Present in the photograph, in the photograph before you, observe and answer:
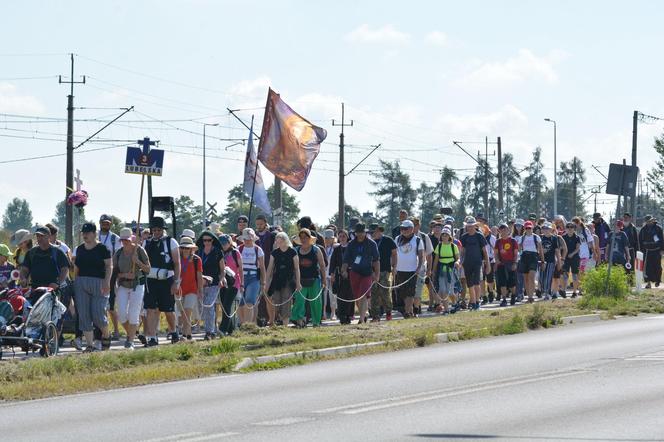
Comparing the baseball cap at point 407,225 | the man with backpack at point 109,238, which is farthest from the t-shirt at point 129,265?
the baseball cap at point 407,225

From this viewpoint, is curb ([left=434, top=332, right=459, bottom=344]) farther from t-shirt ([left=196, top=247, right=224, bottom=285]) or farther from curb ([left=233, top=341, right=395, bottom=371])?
t-shirt ([left=196, top=247, right=224, bottom=285])

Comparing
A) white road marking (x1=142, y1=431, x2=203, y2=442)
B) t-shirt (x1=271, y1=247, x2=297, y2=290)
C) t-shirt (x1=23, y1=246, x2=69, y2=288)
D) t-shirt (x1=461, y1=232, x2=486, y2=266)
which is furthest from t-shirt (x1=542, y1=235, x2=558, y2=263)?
white road marking (x1=142, y1=431, x2=203, y2=442)

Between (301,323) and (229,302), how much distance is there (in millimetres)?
1704

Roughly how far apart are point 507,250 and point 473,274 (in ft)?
7.26

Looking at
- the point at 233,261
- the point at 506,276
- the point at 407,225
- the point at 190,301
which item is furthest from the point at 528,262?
the point at 190,301

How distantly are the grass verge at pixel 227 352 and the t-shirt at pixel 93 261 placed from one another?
57.6 inches

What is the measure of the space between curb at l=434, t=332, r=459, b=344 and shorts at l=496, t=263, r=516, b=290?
25.2ft

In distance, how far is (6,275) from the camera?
60.6ft

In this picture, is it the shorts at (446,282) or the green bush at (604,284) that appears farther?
the green bush at (604,284)

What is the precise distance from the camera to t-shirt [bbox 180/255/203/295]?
20.1 meters

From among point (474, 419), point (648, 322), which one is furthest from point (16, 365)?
point (648, 322)

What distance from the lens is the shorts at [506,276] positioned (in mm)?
28078

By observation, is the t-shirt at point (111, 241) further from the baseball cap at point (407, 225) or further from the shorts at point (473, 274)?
the shorts at point (473, 274)

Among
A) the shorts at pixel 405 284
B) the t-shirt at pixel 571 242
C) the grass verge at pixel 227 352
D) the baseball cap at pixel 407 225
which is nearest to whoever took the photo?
the grass verge at pixel 227 352
